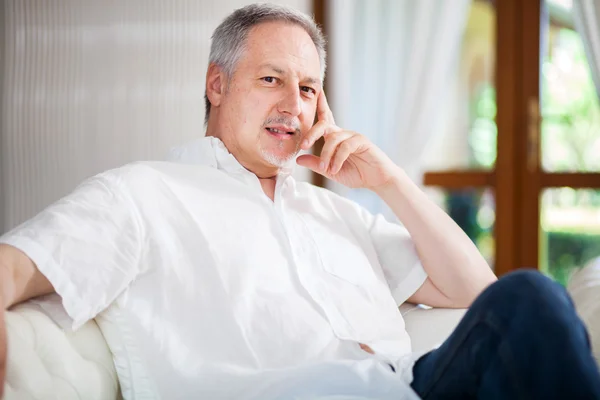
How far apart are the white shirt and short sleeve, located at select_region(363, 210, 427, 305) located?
0.10m

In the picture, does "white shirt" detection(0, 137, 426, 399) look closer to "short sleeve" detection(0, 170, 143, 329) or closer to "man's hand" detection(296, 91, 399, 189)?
"short sleeve" detection(0, 170, 143, 329)

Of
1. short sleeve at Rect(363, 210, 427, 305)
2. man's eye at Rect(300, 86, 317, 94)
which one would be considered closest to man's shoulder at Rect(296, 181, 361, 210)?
short sleeve at Rect(363, 210, 427, 305)

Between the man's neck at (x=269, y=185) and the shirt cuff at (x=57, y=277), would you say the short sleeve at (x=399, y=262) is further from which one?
the shirt cuff at (x=57, y=277)

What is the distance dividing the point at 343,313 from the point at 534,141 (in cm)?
253

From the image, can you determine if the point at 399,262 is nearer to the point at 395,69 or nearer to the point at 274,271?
the point at 274,271

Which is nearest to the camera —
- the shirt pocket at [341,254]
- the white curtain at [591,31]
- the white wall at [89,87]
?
the shirt pocket at [341,254]

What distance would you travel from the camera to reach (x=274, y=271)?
1.44m

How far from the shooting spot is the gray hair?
5.50 ft

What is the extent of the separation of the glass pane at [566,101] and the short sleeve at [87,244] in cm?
296

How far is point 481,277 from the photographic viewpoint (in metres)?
1.66

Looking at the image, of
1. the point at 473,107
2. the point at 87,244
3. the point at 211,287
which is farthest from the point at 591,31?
the point at 87,244

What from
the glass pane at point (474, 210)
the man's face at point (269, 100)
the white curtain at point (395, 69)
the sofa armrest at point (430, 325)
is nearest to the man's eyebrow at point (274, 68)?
the man's face at point (269, 100)

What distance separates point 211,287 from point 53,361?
329 millimetres

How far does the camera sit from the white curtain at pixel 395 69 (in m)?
3.66
